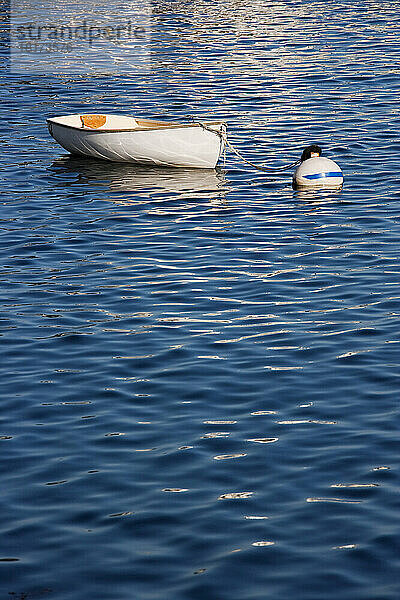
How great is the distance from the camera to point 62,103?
43031 mm

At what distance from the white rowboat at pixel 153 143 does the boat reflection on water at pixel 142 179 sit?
0.24 meters

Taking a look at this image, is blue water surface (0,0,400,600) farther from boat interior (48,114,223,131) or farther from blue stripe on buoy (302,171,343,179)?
boat interior (48,114,223,131)

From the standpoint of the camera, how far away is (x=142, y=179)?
3156cm

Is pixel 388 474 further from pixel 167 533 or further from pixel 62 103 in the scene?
pixel 62 103

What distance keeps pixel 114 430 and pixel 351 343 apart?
4715 mm

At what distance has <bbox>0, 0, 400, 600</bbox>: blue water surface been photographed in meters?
11.3

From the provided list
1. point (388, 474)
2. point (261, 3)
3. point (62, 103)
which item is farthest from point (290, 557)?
point (261, 3)

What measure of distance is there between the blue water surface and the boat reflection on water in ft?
0.35

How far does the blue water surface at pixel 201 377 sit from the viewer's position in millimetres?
11305

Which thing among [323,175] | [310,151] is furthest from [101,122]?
[323,175]

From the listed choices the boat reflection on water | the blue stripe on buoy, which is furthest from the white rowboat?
the blue stripe on buoy

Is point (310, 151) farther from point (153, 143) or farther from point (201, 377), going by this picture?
point (201, 377)

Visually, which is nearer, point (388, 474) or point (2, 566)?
point (2, 566)

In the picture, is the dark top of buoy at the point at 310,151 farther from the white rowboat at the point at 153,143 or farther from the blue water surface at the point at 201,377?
the white rowboat at the point at 153,143
